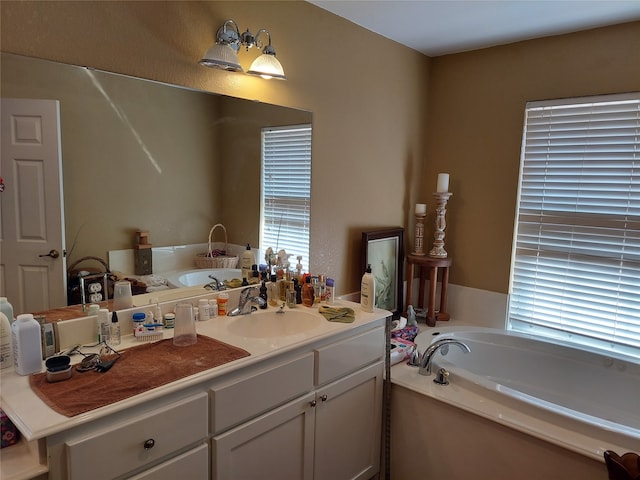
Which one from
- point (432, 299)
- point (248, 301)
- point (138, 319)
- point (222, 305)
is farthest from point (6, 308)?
point (432, 299)

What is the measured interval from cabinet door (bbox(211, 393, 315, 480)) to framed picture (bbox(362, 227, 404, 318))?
1.24 metres

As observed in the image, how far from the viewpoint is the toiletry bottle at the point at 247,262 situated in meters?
2.17

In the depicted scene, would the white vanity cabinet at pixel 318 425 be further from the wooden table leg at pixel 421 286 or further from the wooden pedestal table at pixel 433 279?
the wooden table leg at pixel 421 286

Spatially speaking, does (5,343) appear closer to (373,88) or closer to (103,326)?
(103,326)

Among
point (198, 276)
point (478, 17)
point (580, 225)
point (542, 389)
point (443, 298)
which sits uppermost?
point (478, 17)

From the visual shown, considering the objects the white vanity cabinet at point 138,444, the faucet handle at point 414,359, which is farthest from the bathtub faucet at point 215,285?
the faucet handle at point 414,359

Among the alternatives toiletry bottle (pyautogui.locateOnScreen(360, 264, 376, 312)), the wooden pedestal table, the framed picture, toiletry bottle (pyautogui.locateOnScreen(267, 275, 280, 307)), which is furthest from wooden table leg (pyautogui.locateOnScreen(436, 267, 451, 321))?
toiletry bottle (pyautogui.locateOnScreen(267, 275, 280, 307))

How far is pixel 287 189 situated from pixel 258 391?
1135 millimetres

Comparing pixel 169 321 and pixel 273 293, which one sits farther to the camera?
pixel 273 293

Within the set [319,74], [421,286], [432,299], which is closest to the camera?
[319,74]

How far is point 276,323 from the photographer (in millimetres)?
2045

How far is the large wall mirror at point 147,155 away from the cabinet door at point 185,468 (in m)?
0.79

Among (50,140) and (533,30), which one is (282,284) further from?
(533,30)

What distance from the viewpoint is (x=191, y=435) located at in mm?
1329
